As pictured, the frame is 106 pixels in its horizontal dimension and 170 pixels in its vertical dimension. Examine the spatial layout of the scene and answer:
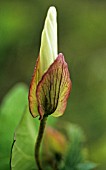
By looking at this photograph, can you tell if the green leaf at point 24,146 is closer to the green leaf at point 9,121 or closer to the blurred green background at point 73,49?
the green leaf at point 9,121

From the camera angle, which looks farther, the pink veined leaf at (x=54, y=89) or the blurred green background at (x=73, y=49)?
the blurred green background at (x=73, y=49)

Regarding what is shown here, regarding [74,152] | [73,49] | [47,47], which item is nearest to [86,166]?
[74,152]

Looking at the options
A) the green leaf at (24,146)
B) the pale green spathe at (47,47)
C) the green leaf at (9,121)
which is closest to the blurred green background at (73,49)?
the green leaf at (9,121)

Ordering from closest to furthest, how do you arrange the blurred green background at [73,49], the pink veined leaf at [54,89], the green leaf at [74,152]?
1. the pink veined leaf at [54,89]
2. the green leaf at [74,152]
3. the blurred green background at [73,49]

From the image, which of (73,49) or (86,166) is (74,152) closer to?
(86,166)

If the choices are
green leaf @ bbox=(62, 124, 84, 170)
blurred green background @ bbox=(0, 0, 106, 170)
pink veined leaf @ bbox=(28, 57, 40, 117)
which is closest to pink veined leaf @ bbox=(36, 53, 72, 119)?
pink veined leaf @ bbox=(28, 57, 40, 117)

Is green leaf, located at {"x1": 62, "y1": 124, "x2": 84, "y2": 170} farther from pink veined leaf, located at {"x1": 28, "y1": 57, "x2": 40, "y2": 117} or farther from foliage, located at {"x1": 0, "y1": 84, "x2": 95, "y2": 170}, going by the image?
pink veined leaf, located at {"x1": 28, "y1": 57, "x2": 40, "y2": 117}

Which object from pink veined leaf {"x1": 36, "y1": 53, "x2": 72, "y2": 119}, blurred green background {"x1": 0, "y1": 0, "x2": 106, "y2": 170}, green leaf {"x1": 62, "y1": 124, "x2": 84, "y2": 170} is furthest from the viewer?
blurred green background {"x1": 0, "y1": 0, "x2": 106, "y2": 170}

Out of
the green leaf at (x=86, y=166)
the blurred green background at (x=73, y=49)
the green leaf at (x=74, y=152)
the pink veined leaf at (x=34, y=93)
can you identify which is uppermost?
the blurred green background at (x=73, y=49)
